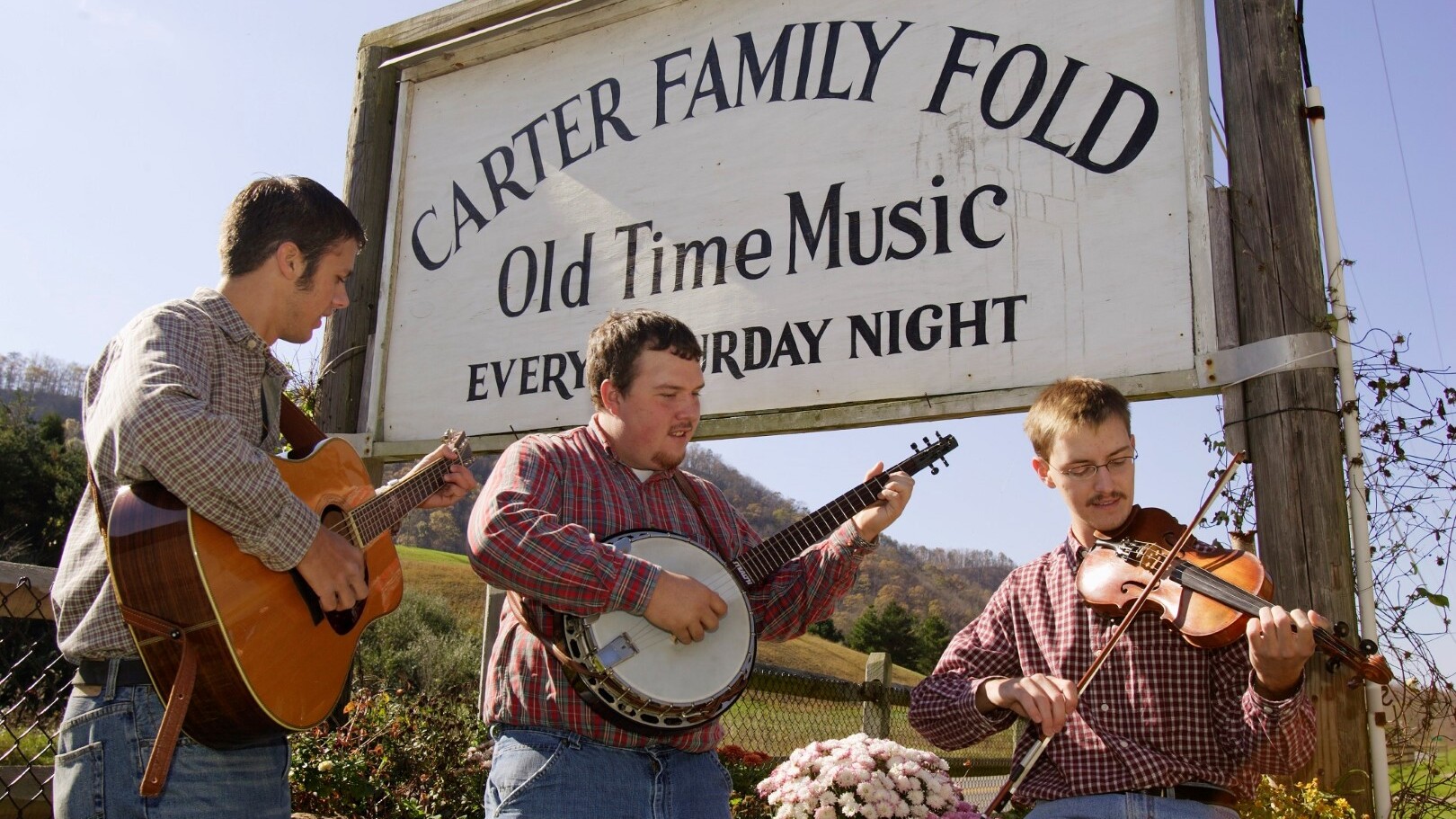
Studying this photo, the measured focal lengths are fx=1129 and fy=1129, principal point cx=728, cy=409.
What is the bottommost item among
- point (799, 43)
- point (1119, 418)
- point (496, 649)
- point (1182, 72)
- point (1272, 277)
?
point (496, 649)

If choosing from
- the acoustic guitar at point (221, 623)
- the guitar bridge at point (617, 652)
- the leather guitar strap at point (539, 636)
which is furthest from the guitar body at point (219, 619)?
the guitar bridge at point (617, 652)

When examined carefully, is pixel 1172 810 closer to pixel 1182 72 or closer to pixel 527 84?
pixel 1182 72

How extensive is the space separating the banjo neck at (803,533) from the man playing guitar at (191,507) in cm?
96

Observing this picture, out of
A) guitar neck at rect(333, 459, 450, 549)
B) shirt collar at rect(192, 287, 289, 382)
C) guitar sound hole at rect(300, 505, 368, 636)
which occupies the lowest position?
guitar sound hole at rect(300, 505, 368, 636)

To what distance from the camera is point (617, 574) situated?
2.45 m

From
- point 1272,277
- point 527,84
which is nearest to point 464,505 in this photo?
point 527,84

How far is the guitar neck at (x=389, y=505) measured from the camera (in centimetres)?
295

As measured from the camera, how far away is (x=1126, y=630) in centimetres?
251

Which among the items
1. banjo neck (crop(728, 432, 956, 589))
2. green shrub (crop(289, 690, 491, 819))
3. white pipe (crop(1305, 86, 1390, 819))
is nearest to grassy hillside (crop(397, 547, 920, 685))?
green shrub (crop(289, 690, 491, 819))

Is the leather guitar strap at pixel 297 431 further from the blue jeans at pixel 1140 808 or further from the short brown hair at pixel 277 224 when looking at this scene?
the blue jeans at pixel 1140 808

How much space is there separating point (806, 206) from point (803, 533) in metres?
2.09

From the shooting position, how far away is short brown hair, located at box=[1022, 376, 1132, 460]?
8.87ft

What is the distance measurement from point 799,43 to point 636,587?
3203 mm

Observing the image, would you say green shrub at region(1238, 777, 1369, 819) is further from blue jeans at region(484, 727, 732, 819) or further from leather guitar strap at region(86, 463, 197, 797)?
leather guitar strap at region(86, 463, 197, 797)
